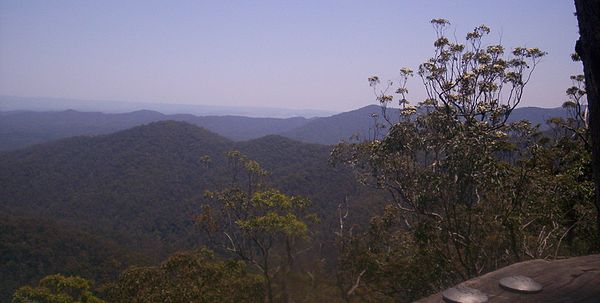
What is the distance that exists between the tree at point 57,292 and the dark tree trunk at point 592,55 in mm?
7446

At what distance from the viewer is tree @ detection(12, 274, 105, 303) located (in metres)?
7.00

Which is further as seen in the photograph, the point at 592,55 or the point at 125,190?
the point at 125,190

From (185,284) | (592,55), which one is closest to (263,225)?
(185,284)

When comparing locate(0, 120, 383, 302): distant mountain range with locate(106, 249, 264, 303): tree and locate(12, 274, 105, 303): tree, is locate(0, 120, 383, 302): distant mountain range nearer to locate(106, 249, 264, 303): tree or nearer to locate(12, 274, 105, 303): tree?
locate(106, 249, 264, 303): tree

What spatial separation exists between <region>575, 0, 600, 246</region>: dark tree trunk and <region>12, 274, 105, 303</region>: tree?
745cm

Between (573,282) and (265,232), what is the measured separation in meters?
7.04

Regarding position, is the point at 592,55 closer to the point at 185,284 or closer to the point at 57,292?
the point at 185,284

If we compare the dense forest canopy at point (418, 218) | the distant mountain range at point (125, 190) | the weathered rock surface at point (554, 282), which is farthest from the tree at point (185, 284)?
the weathered rock surface at point (554, 282)

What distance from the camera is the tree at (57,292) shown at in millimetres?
7004

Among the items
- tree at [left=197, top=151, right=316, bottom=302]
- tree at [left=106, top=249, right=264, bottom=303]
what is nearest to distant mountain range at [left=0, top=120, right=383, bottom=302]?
tree at [left=197, top=151, right=316, bottom=302]

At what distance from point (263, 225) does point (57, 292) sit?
3990mm

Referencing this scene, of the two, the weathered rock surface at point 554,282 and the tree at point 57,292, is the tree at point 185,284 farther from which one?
the weathered rock surface at point 554,282

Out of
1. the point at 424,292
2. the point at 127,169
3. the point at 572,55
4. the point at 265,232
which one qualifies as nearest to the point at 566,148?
the point at 572,55

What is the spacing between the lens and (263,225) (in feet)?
31.1
